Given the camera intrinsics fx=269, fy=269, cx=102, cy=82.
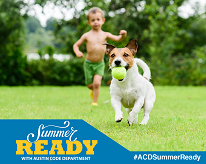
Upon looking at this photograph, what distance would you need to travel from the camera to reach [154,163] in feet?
9.78

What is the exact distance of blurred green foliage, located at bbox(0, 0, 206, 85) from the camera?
16.3 metres

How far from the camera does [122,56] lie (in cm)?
421

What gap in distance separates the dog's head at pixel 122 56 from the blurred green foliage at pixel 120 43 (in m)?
12.2

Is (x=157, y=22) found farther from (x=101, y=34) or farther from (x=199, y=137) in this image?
(x=199, y=137)

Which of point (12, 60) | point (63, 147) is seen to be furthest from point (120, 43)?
point (63, 147)

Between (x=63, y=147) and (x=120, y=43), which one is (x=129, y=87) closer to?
(x=63, y=147)

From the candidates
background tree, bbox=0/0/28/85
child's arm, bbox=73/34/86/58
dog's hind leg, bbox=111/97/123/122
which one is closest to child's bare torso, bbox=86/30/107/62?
A: child's arm, bbox=73/34/86/58

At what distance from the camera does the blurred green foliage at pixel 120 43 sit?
53.6 ft

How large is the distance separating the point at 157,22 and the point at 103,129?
16758 mm

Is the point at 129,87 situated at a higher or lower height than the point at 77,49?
lower

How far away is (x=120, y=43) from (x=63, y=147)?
17196 millimetres

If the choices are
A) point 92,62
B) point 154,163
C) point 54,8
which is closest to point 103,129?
point 154,163

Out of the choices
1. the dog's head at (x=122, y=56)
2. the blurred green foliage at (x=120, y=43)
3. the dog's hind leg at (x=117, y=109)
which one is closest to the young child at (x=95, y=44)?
the dog's head at (x=122, y=56)

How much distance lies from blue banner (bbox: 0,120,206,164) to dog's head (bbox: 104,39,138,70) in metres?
1.12
